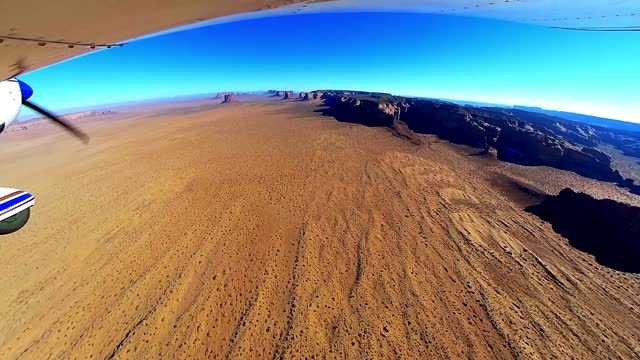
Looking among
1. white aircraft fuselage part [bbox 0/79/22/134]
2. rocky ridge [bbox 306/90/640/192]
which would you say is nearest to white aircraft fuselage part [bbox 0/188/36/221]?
white aircraft fuselage part [bbox 0/79/22/134]

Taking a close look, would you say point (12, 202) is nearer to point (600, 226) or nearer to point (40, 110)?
point (40, 110)

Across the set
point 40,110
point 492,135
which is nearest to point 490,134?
point 492,135

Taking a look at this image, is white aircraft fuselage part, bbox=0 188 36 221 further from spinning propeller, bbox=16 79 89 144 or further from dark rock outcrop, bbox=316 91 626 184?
dark rock outcrop, bbox=316 91 626 184

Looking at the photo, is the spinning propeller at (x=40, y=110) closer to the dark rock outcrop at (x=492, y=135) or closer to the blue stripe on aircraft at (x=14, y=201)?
the blue stripe on aircraft at (x=14, y=201)

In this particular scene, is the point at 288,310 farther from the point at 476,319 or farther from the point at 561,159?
the point at 561,159

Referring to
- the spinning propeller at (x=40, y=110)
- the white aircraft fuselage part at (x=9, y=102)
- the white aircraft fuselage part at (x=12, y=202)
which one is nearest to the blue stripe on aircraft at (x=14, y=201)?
the white aircraft fuselage part at (x=12, y=202)
